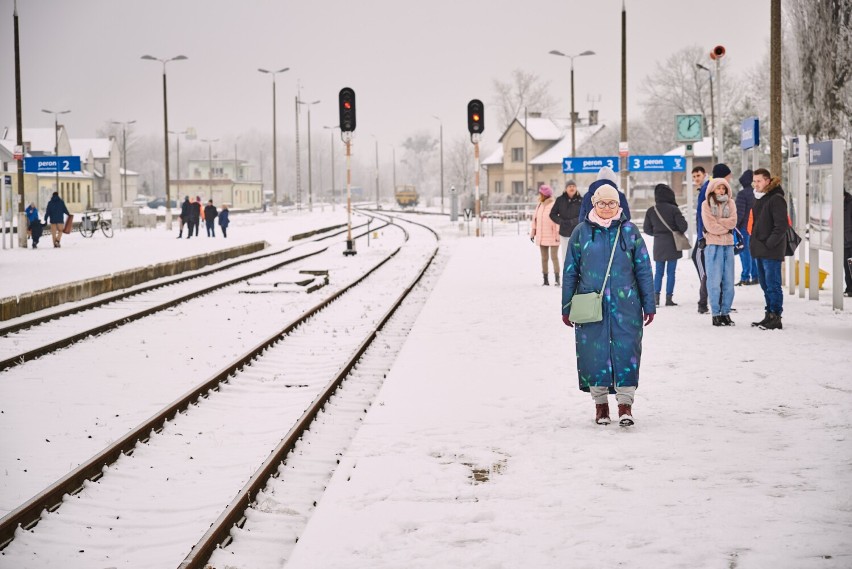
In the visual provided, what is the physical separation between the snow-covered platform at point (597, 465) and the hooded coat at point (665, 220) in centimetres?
291

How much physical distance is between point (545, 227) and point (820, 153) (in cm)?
498

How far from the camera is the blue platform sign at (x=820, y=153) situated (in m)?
14.1

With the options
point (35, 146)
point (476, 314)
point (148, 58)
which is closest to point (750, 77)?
point (148, 58)

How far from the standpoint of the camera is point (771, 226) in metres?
12.3

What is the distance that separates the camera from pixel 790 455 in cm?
679

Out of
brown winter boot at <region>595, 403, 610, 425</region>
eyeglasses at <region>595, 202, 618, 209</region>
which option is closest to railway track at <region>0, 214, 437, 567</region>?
brown winter boot at <region>595, 403, 610, 425</region>

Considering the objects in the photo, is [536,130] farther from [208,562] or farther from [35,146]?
[208,562]

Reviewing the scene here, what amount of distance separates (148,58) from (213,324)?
42.2 meters

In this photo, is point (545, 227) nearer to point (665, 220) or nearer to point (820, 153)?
point (665, 220)

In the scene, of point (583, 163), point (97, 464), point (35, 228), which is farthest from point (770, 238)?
point (35, 228)

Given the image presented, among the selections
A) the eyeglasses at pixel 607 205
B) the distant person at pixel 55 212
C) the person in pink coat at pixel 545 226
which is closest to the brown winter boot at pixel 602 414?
the eyeglasses at pixel 607 205

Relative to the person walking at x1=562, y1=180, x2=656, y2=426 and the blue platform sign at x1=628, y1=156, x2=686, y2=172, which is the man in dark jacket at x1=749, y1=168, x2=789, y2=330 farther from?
the blue platform sign at x1=628, y1=156, x2=686, y2=172

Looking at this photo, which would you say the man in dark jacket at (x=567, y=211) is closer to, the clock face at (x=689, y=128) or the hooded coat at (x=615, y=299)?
the clock face at (x=689, y=128)

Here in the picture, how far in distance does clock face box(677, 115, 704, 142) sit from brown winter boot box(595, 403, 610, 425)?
16.8 metres
